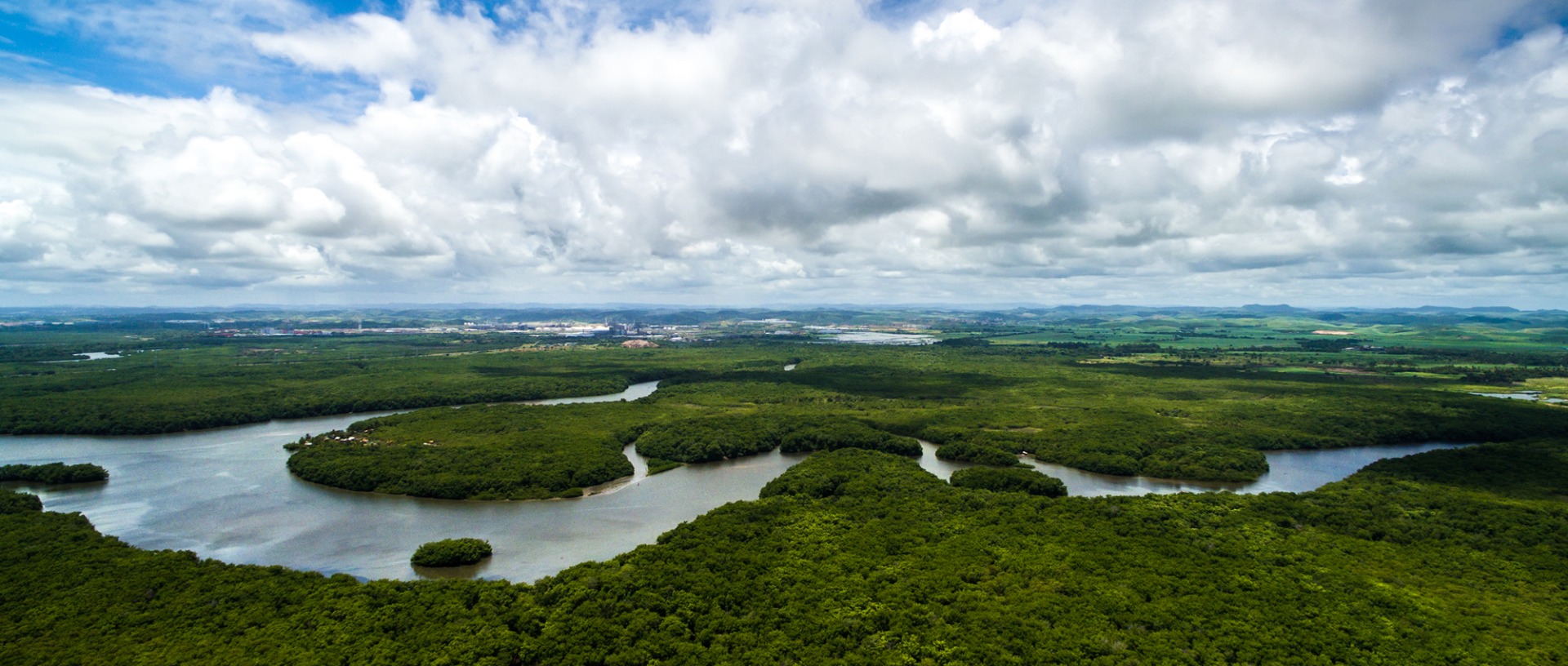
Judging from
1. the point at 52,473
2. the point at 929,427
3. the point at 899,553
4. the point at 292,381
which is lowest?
the point at 52,473

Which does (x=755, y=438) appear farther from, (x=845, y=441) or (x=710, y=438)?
(x=845, y=441)

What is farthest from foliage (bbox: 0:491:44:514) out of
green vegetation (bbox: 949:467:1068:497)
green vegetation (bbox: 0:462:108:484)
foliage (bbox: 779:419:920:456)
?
green vegetation (bbox: 949:467:1068:497)

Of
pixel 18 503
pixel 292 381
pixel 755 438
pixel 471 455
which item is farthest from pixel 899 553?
pixel 292 381

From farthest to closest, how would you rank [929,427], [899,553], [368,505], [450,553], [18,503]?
[929,427]
[368,505]
[18,503]
[450,553]
[899,553]

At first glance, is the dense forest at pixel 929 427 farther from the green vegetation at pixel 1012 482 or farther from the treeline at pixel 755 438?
the green vegetation at pixel 1012 482

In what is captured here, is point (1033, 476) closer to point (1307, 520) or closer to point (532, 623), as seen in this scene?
point (1307, 520)

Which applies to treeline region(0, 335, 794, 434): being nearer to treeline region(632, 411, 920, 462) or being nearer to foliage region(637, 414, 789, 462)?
foliage region(637, 414, 789, 462)

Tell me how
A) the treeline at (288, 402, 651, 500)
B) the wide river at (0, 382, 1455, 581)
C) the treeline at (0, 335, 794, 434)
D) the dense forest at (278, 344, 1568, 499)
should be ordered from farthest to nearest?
1. the treeline at (0, 335, 794, 434)
2. the dense forest at (278, 344, 1568, 499)
3. the treeline at (288, 402, 651, 500)
4. the wide river at (0, 382, 1455, 581)

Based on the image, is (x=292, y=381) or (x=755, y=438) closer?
(x=755, y=438)
